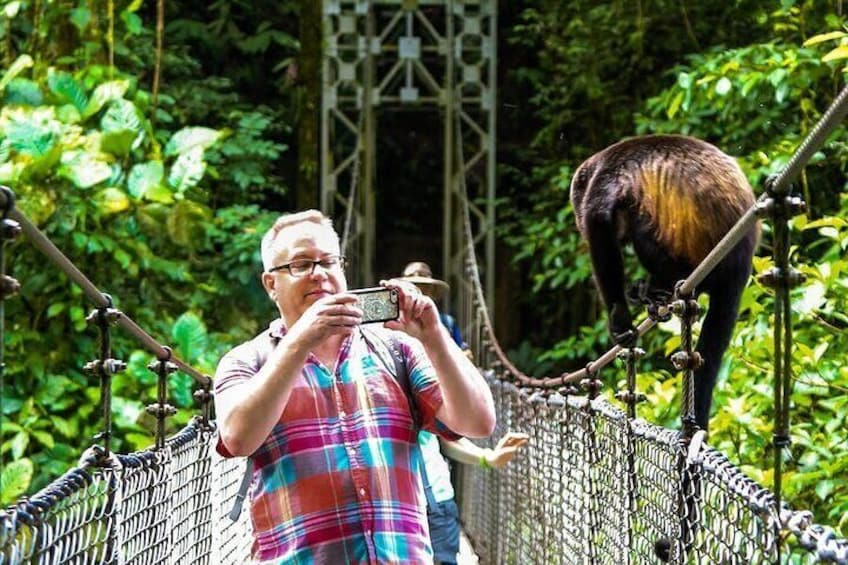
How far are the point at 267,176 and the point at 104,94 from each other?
2552 millimetres

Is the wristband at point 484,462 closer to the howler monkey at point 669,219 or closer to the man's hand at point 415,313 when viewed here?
the howler monkey at point 669,219

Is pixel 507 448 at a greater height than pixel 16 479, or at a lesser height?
lesser

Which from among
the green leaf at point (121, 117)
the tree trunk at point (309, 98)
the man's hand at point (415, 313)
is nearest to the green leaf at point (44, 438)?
the green leaf at point (121, 117)

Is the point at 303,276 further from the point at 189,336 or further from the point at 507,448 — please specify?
the point at 189,336

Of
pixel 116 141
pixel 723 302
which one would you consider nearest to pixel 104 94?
pixel 116 141

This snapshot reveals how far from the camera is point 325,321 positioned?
3.96 feet

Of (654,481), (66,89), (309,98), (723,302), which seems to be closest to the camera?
(654,481)

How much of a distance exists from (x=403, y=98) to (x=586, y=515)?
202 inches

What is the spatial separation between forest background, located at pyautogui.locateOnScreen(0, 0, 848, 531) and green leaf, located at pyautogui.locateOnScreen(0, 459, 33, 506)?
1 centimetres

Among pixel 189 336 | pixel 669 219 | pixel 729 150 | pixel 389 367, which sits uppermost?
pixel 729 150

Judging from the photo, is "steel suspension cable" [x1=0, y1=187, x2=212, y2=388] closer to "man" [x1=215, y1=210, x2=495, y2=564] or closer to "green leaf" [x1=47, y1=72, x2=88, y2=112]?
"man" [x1=215, y1=210, x2=495, y2=564]

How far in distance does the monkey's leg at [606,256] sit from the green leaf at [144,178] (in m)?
2.60

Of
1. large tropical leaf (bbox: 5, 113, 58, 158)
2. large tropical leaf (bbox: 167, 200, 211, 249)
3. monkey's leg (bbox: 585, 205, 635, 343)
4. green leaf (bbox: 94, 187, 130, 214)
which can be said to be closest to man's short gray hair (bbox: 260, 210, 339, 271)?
monkey's leg (bbox: 585, 205, 635, 343)

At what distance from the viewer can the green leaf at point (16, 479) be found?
154 inches
